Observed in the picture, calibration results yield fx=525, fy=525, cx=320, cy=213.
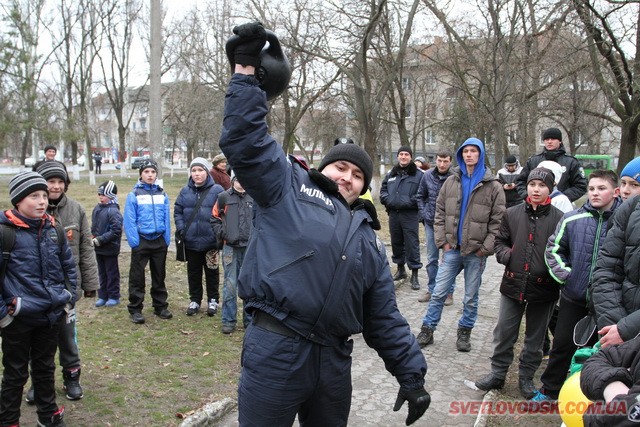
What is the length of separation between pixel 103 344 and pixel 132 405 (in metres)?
1.53

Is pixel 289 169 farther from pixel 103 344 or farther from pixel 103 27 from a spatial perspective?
pixel 103 27

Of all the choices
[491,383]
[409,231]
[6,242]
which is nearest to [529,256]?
[491,383]

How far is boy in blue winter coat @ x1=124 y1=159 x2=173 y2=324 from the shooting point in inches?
249

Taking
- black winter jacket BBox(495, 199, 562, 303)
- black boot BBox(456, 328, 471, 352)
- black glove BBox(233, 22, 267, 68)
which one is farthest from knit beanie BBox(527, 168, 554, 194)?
black glove BBox(233, 22, 267, 68)

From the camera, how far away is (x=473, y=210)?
18.2ft

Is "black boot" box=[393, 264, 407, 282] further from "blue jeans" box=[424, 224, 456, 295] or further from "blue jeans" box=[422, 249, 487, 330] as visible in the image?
"blue jeans" box=[422, 249, 487, 330]

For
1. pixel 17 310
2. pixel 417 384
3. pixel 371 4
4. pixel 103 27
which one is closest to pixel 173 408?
pixel 17 310

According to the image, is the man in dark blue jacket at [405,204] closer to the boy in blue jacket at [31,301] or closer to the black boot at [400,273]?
the black boot at [400,273]

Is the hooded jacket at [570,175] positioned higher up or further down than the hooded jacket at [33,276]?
higher up

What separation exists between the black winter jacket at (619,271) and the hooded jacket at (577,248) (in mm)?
452

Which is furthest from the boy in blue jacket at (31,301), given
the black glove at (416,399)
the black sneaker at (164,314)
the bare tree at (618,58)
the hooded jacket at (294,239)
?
the bare tree at (618,58)

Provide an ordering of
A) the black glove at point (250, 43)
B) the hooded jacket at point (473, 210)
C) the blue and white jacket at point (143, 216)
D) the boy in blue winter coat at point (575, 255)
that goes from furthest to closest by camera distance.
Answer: the blue and white jacket at point (143, 216), the hooded jacket at point (473, 210), the boy in blue winter coat at point (575, 255), the black glove at point (250, 43)

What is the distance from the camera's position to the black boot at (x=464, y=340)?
5.74m

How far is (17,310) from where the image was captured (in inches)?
138
